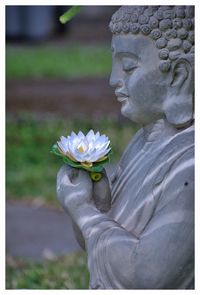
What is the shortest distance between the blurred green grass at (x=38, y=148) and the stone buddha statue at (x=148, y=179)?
5.24 metres

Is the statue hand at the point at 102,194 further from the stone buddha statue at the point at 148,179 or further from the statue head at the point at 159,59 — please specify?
the statue head at the point at 159,59

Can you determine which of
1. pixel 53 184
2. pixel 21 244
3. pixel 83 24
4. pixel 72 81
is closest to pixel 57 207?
pixel 53 184

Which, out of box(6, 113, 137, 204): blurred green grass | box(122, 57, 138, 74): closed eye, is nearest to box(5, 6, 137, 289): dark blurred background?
box(6, 113, 137, 204): blurred green grass

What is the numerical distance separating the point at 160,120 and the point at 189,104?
0.14m

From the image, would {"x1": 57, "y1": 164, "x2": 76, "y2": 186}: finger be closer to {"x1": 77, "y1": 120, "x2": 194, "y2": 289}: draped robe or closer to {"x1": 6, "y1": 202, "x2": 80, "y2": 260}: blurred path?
{"x1": 77, "y1": 120, "x2": 194, "y2": 289}: draped robe

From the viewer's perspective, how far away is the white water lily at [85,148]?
3.09m

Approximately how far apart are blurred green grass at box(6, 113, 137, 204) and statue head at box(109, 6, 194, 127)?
530 centimetres

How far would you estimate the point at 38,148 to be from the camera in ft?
34.6

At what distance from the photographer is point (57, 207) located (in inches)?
336

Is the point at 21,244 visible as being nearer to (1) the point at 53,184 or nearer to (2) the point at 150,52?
(1) the point at 53,184

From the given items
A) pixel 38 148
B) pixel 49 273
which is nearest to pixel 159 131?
pixel 49 273

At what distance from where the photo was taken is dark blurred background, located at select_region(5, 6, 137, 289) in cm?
673

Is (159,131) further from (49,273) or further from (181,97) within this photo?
(49,273)

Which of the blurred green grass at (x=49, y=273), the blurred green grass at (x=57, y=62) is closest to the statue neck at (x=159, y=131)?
the blurred green grass at (x=49, y=273)
